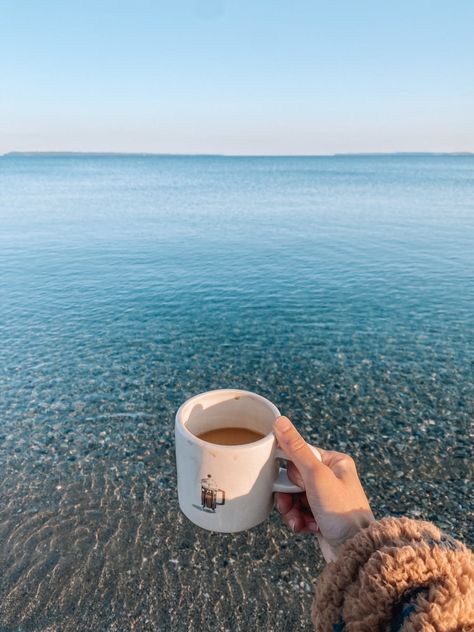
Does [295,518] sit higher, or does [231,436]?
[231,436]

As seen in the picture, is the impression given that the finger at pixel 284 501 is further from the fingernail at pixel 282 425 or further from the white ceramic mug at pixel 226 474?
the fingernail at pixel 282 425

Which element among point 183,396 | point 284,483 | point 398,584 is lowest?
point 183,396

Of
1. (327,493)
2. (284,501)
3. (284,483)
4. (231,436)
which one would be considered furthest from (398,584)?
(231,436)

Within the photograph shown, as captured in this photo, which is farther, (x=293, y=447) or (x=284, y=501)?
(x=284, y=501)

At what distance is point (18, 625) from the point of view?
4.08 meters

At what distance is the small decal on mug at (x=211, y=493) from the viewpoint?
7.78ft

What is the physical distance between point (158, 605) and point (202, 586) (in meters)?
0.48

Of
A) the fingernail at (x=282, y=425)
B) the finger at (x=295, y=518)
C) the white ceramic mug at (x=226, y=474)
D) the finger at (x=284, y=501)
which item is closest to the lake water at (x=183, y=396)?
the finger at (x=295, y=518)

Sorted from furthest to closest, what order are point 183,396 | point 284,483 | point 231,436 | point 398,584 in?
point 183,396 < point 231,436 < point 284,483 < point 398,584

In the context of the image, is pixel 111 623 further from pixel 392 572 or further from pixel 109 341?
pixel 109 341

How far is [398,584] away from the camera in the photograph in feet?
4.50

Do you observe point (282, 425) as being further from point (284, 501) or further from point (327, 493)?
point (284, 501)

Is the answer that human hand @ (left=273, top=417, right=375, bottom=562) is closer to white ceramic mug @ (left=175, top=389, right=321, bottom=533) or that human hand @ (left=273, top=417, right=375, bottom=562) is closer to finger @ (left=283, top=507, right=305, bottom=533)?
white ceramic mug @ (left=175, top=389, right=321, bottom=533)

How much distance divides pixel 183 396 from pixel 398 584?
7154 millimetres
